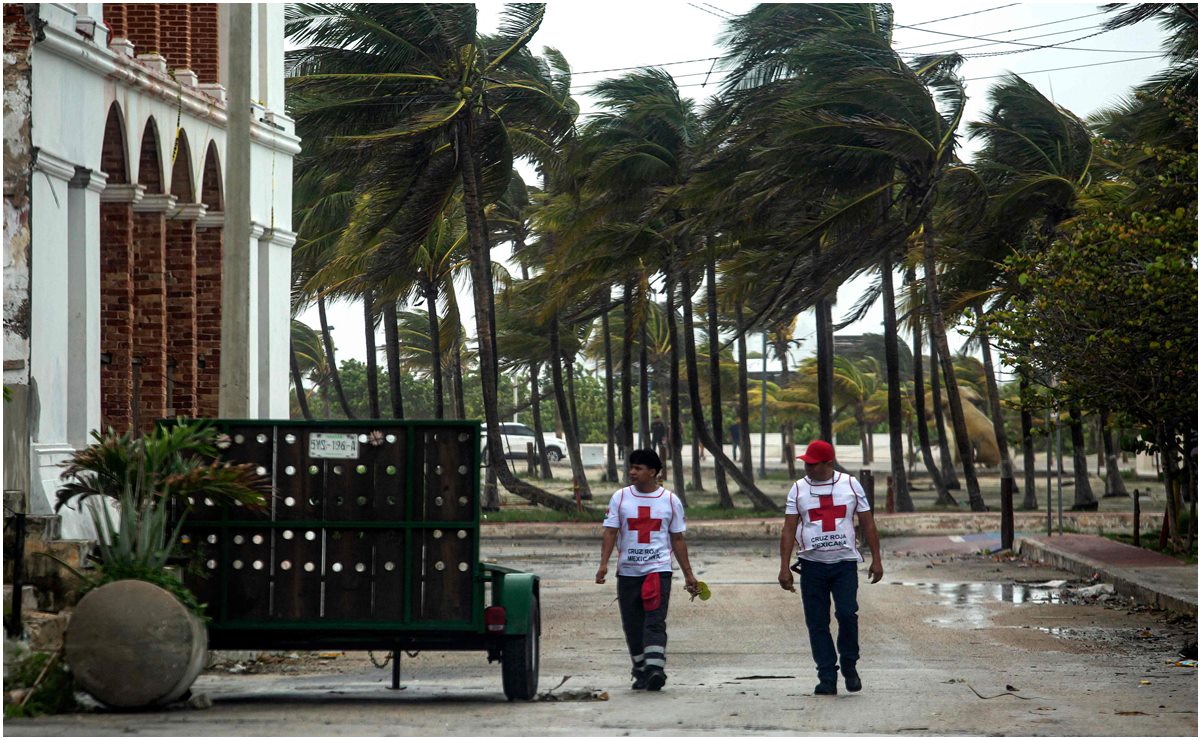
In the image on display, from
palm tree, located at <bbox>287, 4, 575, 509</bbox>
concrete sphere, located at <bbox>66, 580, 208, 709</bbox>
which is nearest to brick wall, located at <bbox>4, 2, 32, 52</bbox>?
concrete sphere, located at <bbox>66, 580, 208, 709</bbox>

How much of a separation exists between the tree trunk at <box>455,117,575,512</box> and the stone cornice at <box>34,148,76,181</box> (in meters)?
18.2

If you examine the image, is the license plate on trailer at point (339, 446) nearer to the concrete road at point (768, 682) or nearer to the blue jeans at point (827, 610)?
the concrete road at point (768, 682)

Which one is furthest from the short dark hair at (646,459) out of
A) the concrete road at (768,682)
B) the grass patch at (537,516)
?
the grass patch at (537,516)

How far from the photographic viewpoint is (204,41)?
18172mm

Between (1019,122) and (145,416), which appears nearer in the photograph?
(145,416)

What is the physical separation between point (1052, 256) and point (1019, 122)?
18238 millimetres

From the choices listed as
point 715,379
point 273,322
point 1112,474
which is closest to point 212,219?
point 273,322

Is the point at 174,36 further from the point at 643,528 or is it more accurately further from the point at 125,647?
the point at 125,647

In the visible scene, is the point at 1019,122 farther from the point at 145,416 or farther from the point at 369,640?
the point at 369,640

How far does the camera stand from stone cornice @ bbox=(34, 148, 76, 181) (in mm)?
12961

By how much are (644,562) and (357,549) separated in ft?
6.34

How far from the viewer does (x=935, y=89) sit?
33406 mm

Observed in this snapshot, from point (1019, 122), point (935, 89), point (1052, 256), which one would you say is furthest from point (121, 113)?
point (1019, 122)

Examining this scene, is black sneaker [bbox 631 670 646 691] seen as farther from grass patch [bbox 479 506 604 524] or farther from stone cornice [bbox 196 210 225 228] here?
grass patch [bbox 479 506 604 524]
